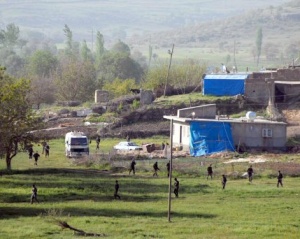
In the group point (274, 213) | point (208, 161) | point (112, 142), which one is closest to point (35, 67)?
point (112, 142)

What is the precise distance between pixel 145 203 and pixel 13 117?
1578 centimetres

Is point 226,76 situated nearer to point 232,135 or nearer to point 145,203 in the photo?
point 232,135

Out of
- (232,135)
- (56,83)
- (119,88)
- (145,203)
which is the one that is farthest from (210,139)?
(56,83)

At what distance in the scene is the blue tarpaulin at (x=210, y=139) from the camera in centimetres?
7712

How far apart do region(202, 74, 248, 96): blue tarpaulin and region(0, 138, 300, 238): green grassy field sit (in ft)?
83.6

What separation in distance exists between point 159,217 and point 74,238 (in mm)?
7169

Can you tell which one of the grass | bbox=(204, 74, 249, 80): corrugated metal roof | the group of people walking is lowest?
the group of people walking

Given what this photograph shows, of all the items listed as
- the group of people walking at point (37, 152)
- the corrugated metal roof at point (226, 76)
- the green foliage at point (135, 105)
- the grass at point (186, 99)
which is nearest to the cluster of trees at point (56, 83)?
the group of people walking at point (37, 152)

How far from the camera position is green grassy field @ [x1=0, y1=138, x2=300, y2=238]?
41781mm

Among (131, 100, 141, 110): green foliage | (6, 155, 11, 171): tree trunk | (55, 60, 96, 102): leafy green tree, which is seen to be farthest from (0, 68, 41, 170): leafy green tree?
(55, 60, 96, 102): leafy green tree

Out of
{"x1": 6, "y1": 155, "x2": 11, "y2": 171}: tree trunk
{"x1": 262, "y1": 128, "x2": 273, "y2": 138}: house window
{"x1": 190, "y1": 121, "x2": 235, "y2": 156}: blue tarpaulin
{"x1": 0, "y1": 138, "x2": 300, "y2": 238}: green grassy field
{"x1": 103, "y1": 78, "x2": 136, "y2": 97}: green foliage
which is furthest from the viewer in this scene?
{"x1": 103, "y1": 78, "x2": 136, "y2": 97}: green foliage

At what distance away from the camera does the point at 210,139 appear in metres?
77.8

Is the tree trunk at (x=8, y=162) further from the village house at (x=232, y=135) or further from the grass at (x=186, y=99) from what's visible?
the grass at (x=186, y=99)

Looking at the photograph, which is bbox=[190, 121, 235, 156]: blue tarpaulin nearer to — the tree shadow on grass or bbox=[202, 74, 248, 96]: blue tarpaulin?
bbox=[202, 74, 248, 96]: blue tarpaulin
